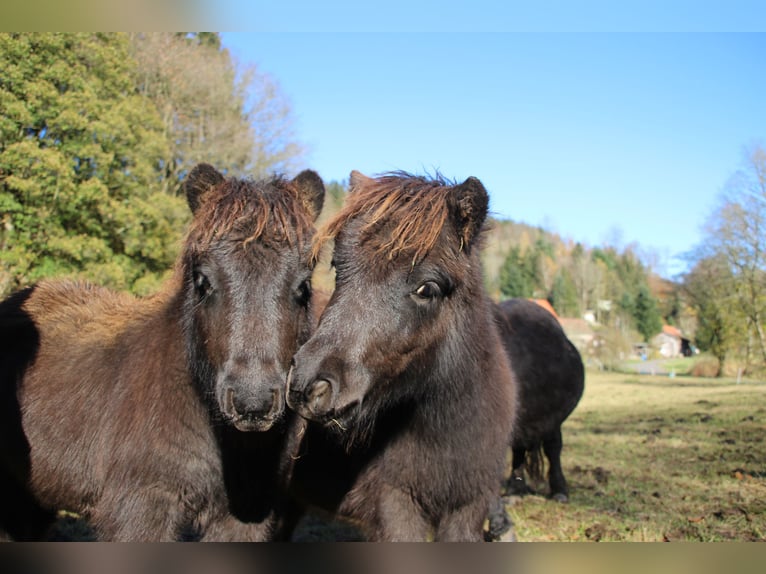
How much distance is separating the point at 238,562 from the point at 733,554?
1.05 meters

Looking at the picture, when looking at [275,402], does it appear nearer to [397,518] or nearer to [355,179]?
[397,518]

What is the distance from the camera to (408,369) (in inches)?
129

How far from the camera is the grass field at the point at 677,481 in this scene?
5332 mm

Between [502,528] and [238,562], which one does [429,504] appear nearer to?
[502,528]

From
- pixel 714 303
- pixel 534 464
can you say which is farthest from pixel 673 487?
pixel 714 303

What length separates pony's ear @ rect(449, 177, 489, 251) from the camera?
11.2ft

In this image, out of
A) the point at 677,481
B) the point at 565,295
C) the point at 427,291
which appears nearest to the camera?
the point at 427,291

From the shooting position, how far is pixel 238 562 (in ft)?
3.82

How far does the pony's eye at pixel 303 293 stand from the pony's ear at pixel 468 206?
1.07 metres

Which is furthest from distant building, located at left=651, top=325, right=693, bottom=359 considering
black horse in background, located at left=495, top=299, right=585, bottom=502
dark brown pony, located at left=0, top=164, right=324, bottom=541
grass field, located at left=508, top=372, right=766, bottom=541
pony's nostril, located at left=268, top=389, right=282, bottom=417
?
pony's nostril, located at left=268, top=389, right=282, bottom=417

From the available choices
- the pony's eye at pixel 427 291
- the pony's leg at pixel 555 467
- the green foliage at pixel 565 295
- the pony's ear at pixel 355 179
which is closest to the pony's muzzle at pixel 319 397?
the pony's eye at pixel 427 291

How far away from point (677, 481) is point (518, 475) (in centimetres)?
199

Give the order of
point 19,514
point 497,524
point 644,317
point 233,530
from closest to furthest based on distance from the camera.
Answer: point 233,530 → point 19,514 → point 497,524 → point 644,317

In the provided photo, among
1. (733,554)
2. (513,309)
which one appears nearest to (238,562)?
(733,554)
